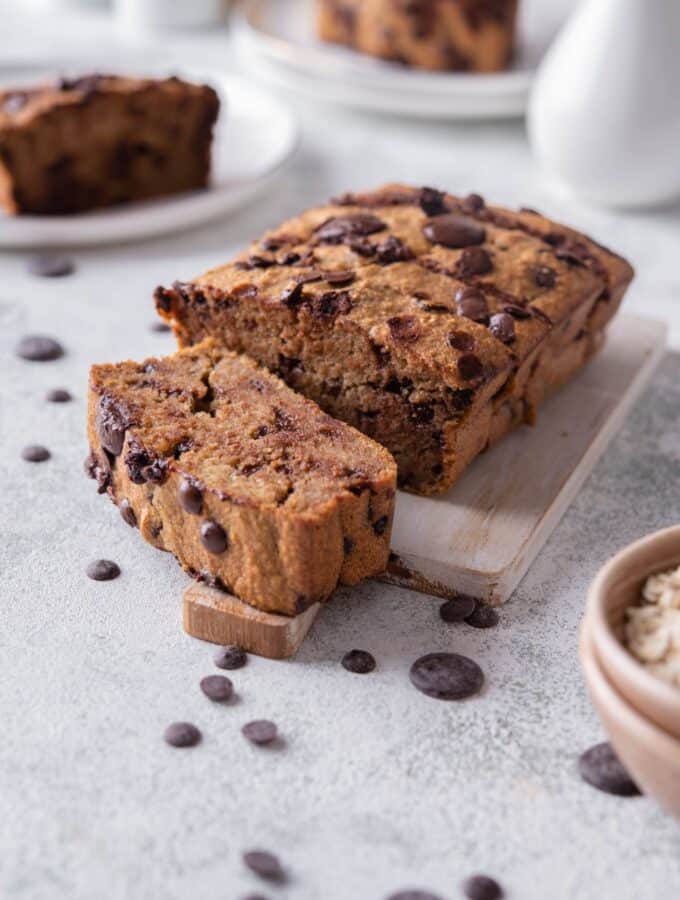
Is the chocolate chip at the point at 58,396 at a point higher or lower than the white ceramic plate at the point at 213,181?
lower

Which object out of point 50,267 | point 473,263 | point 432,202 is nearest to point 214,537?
point 473,263

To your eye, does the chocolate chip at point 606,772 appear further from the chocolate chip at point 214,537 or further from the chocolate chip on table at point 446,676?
the chocolate chip at point 214,537

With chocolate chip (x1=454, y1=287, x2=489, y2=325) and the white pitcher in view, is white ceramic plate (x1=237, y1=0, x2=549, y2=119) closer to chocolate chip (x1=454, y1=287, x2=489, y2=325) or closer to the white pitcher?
the white pitcher

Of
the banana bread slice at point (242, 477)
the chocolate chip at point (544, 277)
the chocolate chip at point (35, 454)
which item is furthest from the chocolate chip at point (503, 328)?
the chocolate chip at point (35, 454)

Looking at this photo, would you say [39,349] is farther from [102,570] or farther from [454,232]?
[454,232]

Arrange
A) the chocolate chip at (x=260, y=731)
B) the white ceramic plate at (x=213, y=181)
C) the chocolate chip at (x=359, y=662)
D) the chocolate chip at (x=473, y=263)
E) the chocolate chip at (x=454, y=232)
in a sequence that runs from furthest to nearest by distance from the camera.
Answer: the white ceramic plate at (x=213, y=181) → the chocolate chip at (x=454, y=232) → the chocolate chip at (x=473, y=263) → the chocolate chip at (x=359, y=662) → the chocolate chip at (x=260, y=731)

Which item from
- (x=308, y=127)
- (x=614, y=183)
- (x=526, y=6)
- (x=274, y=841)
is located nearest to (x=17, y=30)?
(x=308, y=127)
